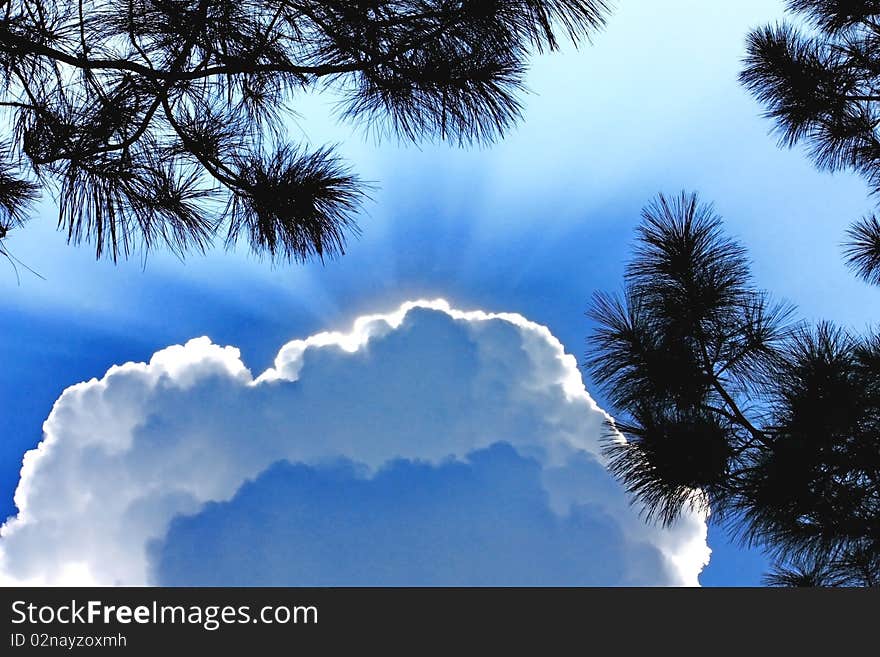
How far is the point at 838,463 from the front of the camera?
1.93 metres

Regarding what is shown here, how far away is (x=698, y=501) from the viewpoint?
7.52 feet

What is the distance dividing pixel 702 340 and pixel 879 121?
4.41 feet

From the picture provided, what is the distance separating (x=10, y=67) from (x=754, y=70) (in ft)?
9.94

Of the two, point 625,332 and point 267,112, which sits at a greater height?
point 267,112

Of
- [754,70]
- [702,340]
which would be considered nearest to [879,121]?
[754,70]

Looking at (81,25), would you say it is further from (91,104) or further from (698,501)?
(698,501)

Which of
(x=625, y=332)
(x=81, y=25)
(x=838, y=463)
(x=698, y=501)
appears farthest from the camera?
(x=625, y=332)

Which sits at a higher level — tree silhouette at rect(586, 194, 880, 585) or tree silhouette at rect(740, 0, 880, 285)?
tree silhouette at rect(740, 0, 880, 285)

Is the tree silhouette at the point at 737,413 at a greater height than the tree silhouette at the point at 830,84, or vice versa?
the tree silhouette at the point at 830,84

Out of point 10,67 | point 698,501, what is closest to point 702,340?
point 698,501
